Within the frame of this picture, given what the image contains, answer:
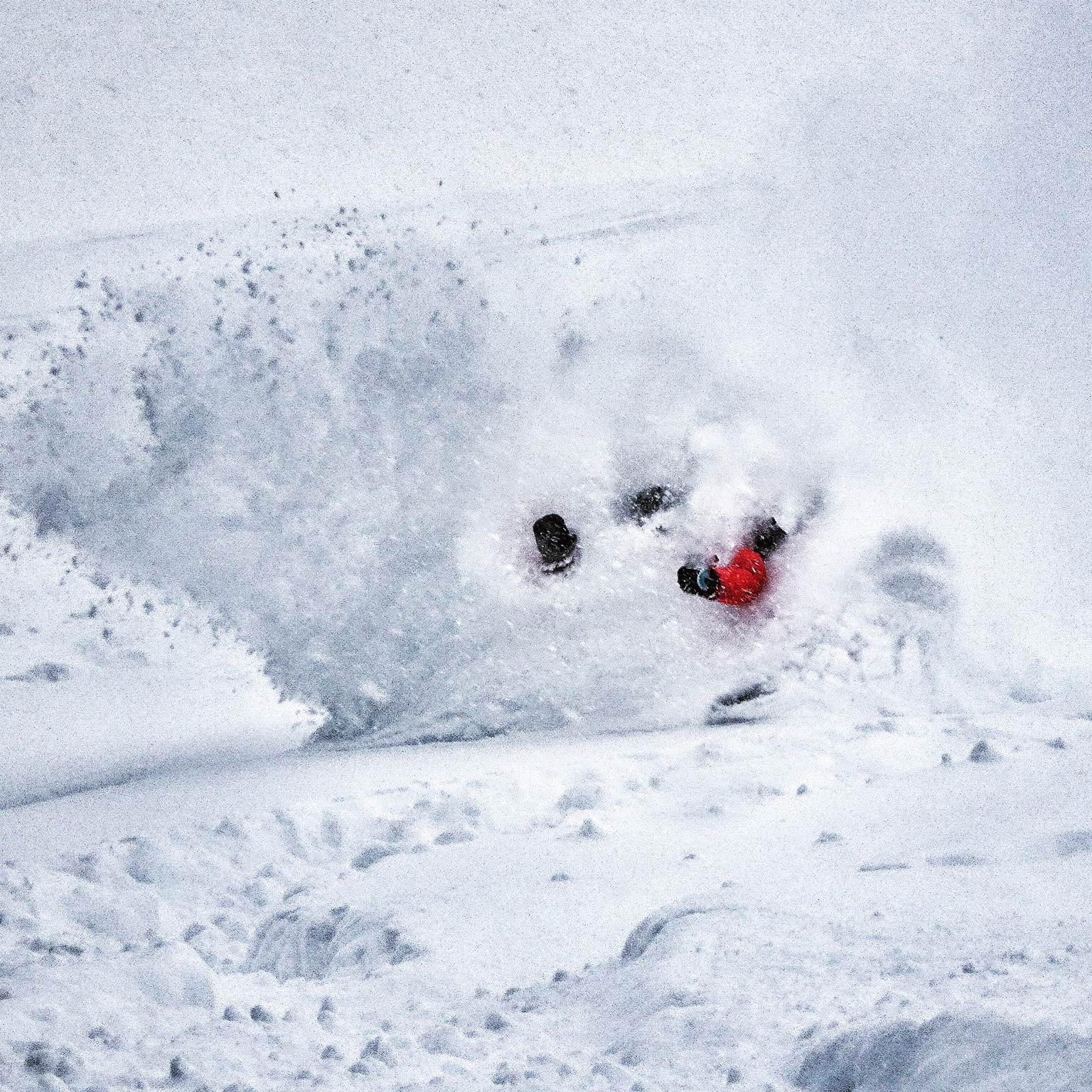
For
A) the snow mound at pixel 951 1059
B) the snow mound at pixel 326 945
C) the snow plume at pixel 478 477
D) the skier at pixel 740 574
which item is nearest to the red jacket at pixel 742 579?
the skier at pixel 740 574

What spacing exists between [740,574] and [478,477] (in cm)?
133

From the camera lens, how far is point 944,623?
4551 mm

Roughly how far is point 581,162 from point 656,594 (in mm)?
2376

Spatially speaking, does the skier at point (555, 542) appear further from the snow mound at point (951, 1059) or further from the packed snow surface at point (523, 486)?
the snow mound at point (951, 1059)

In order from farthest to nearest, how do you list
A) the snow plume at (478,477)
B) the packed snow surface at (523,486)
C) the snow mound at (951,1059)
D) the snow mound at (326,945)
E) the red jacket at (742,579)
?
the snow plume at (478,477), the red jacket at (742,579), the packed snow surface at (523,486), the snow mound at (326,945), the snow mound at (951,1059)

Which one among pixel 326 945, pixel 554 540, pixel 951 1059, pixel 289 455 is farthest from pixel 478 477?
pixel 951 1059

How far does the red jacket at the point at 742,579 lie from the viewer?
4430 mm

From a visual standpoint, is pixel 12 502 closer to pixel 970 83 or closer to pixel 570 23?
pixel 570 23

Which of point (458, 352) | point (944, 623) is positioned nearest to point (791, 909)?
point (944, 623)

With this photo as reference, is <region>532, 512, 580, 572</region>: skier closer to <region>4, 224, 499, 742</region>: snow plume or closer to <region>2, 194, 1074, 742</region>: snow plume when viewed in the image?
<region>2, 194, 1074, 742</region>: snow plume

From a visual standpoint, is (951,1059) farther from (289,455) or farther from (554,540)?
(289,455)

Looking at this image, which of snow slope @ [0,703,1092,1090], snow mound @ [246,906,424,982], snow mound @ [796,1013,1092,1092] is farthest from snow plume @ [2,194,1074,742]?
snow mound @ [796,1013,1092,1092]

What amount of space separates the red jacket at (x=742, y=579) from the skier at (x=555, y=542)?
67 centimetres

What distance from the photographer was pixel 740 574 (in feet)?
14.8
